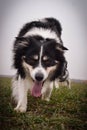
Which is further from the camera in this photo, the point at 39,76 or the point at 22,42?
the point at 22,42

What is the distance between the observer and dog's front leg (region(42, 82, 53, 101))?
2.37m

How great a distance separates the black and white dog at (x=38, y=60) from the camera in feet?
7.42

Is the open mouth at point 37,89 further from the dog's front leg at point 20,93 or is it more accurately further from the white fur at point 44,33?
the white fur at point 44,33

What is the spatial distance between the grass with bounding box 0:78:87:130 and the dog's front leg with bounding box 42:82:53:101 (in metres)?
0.03

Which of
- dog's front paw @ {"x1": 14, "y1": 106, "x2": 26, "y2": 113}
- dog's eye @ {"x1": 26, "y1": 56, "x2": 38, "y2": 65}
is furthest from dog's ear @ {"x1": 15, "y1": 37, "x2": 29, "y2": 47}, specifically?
dog's front paw @ {"x1": 14, "y1": 106, "x2": 26, "y2": 113}

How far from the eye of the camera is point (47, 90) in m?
2.43

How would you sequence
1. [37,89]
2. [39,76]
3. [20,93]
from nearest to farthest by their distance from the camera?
[39,76], [37,89], [20,93]

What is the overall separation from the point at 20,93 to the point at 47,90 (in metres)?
0.23

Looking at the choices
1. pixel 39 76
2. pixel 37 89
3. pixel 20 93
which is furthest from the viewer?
pixel 20 93

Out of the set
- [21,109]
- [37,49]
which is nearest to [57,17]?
[37,49]

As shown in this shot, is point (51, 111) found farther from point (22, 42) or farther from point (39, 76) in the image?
point (22, 42)

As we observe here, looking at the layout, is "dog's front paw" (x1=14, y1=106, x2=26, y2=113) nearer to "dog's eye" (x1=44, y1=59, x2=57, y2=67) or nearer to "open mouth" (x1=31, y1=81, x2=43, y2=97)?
"open mouth" (x1=31, y1=81, x2=43, y2=97)

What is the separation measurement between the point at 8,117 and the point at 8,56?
0.50 metres

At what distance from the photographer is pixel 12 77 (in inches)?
94.8
